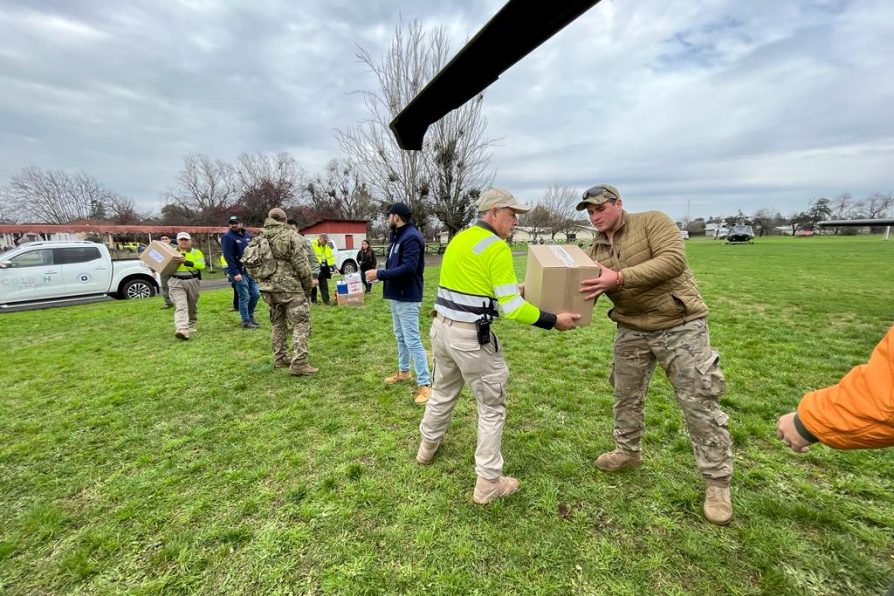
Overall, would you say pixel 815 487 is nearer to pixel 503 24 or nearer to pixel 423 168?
pixel 503 24

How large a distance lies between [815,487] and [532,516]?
1994 millimetres

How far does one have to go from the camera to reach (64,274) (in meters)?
10.5

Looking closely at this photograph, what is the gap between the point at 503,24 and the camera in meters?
1.14

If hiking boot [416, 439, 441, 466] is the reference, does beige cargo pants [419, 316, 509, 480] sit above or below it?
above

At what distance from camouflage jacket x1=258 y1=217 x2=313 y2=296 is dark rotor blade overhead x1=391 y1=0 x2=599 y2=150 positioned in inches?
132

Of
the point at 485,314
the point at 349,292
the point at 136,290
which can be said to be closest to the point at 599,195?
the point at 485,314

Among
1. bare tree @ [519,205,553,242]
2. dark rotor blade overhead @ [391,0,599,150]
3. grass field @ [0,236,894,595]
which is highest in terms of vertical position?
bare tree @ [519,205,553,242]

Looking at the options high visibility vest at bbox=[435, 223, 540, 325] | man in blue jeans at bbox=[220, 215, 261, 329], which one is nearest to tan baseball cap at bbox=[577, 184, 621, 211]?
high visibility vest at bbox=[435, 223, 540, 325]

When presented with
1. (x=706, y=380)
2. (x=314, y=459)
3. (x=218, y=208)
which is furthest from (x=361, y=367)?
(x=218, y=208)

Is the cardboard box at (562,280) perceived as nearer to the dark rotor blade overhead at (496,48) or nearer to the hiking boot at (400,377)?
the dark rotor blade overhead at (496,48)

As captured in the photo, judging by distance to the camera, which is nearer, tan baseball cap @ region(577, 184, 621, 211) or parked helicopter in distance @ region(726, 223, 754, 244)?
tan baseball cap @ region(577, 184, 621, 211)

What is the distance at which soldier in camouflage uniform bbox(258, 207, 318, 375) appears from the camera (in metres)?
4.54

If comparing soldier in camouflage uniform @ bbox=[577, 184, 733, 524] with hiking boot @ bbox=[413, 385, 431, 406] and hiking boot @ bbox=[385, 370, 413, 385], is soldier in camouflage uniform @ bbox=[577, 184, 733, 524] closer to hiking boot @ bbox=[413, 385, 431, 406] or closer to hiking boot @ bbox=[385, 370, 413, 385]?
hiking boot @ bbox=[413, 385, 431, 406]

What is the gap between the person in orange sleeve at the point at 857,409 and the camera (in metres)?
1.06
